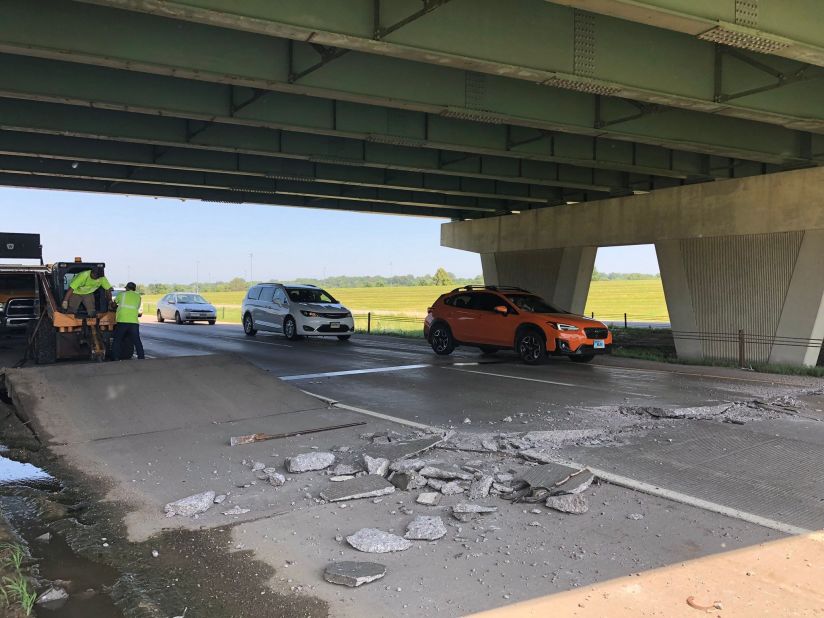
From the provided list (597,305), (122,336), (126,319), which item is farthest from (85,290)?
(597,305)

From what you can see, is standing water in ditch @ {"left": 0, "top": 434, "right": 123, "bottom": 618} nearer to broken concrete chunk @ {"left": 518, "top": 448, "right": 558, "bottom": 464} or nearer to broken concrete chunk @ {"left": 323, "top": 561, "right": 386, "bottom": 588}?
broken concrete chunk @ {"left": 323, "top": 561, "right": 386, "bottom": 588}

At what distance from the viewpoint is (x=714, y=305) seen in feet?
61.0

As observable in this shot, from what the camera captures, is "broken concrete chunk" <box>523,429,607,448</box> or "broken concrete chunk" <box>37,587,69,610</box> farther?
"broken concrete chunk" <box>523,429,607,448</box>

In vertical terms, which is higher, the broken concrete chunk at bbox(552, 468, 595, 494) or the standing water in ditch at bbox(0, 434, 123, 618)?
the broken concrete chunk at bbox(552, 468, 595, 494)

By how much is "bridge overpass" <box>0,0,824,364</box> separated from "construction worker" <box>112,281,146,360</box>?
135 inches

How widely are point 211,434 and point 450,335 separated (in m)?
10.2

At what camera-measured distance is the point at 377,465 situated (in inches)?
234

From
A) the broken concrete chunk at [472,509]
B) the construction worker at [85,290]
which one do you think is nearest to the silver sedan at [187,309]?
the construction worker at [85,290]

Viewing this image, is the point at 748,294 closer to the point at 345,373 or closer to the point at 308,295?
the point at 345,373

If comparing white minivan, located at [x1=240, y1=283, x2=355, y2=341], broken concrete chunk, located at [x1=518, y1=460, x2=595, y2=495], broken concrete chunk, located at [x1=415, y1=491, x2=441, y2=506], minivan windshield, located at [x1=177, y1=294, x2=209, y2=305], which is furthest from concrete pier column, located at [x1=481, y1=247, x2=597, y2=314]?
broken concrete chunk, located at [x1=415, y1=491, x2=441, y2=506]

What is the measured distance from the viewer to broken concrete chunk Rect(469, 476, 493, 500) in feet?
17.5

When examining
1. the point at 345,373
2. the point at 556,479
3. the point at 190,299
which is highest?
the point at 190,299

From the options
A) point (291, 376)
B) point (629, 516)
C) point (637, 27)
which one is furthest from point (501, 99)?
point (629, 516)

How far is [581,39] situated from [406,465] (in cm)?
725
